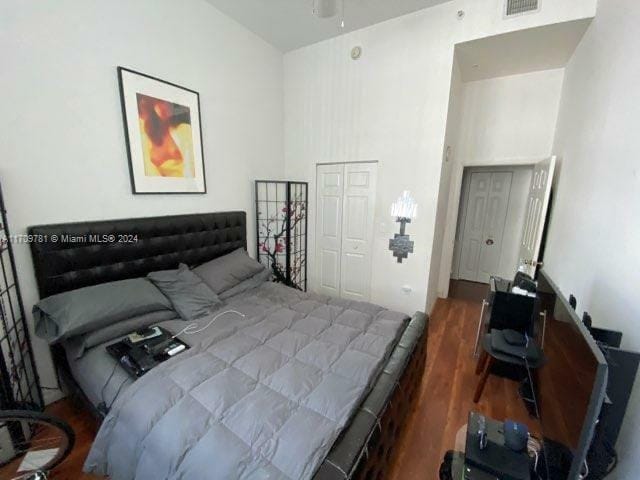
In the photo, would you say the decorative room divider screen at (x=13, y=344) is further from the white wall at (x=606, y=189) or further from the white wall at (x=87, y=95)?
the white wall at (x=606, y=189)

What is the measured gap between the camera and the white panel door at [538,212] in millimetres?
2535

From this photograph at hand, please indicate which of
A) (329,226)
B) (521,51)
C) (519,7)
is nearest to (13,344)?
(329,226)

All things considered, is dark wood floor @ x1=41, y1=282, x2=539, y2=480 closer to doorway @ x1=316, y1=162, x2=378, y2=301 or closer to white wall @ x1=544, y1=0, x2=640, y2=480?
white wall @ x1=544, y1=0, x2=640, y2=480

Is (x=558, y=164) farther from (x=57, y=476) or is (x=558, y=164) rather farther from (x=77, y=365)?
(x=57, y=476)

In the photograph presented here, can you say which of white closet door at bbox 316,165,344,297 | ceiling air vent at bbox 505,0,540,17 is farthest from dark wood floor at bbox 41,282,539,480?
ceiling air vent at bbox 505,0,540,17

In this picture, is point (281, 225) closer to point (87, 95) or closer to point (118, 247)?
point (118, 247)

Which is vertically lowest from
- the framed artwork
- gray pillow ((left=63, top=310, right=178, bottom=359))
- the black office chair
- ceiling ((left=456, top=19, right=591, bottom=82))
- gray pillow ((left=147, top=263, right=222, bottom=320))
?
the black office chair

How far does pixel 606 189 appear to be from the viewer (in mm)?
1607

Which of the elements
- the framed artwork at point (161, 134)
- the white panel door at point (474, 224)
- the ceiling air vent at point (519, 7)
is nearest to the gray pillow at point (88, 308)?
the framed artwork at point (161, 134)

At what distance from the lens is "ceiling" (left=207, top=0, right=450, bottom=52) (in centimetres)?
257

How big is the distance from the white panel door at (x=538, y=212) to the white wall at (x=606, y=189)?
0.38 feet

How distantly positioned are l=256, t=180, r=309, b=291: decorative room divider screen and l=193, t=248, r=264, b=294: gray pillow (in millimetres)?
692

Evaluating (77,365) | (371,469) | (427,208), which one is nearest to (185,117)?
(77,365)

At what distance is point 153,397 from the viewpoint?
1.26 meters
